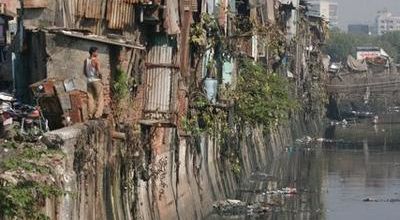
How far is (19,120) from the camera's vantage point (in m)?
19.0

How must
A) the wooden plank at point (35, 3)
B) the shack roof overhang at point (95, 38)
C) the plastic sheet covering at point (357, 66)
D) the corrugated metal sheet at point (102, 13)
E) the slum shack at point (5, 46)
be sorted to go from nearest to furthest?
the shack roof overhang at point (95, 38)
the wooden plank at point (35, 3)
the corrugated metal sheet at point (102, 13)
the slum shack at point (5, 46)
the plastic sheet covering at point (357, 66)

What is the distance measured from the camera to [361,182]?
50.5 meters

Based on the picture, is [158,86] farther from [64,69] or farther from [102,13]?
[64,69]

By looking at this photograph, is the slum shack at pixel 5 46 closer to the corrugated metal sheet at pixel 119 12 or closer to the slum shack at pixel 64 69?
the slum shack at pixel 64 69

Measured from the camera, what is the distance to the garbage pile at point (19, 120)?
16.5 m

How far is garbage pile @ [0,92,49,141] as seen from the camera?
16.5 meters

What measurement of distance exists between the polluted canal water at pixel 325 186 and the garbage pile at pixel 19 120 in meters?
12.4

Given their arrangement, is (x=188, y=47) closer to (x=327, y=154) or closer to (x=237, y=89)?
(x=237, y=89)

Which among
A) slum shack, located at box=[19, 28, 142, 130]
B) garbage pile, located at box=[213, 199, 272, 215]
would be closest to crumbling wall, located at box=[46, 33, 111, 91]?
slum shack, located at box=[19, 28, 142, 130]

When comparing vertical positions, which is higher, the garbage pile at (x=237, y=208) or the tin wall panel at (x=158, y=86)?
the tin wall panel at (x=158, y=86)

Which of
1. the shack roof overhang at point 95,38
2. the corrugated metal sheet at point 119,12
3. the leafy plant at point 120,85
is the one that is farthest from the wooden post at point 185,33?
the leafy plant at point 120,85

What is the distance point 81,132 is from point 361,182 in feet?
112

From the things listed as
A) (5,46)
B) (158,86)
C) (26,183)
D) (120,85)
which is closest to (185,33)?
(158,86)

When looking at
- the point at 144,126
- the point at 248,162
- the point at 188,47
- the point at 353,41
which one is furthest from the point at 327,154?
the point at 353,41
